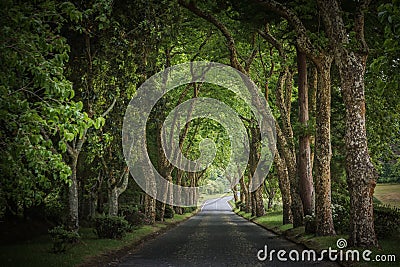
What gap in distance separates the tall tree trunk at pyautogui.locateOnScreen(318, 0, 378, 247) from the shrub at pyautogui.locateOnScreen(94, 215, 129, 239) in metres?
9.34

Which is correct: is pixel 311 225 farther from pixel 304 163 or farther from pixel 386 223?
pixel 304 163

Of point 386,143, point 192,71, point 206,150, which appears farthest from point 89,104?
point 206,150

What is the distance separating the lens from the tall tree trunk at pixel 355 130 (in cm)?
1183

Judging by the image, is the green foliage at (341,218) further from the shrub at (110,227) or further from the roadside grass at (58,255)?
the shrub at (110,227)

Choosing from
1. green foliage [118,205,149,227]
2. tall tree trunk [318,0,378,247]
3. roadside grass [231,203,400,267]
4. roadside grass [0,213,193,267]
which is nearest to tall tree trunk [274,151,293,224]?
roadside grass [231,203,400,267]

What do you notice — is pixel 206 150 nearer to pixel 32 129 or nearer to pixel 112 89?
pixel 112 89

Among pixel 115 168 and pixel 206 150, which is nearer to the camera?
pixel 115 168

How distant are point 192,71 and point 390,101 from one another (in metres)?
12.5

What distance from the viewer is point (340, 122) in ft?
87.1

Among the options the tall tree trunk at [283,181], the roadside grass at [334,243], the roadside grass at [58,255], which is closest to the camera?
the roadside grass at [334,243]

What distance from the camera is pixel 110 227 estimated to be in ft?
57.2

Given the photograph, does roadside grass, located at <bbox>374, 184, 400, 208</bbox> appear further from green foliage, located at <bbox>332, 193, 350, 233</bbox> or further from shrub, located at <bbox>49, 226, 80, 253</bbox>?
shrub, located at <bbox>49, 226, 80, 253</bbox>

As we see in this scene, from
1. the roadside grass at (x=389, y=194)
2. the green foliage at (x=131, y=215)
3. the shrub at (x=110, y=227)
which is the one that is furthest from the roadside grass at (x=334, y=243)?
the roadside grass at (x=389, y=194)

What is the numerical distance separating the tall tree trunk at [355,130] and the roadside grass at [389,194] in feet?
93.8
